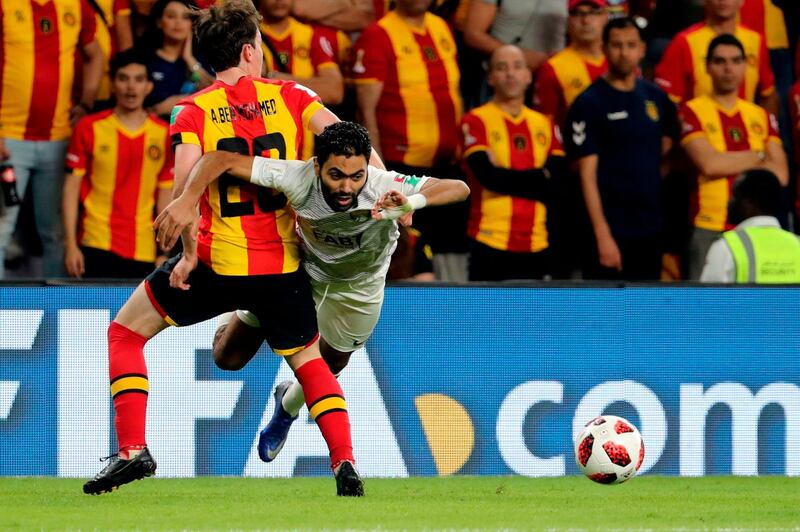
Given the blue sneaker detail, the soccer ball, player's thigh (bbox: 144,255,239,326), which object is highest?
player's thigh (bbox: 144,255,239,326)

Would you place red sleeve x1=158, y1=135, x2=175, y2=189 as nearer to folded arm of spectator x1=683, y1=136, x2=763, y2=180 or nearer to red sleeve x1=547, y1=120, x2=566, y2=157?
red sleeve x1=547, y1=120, x2=566, y2=157

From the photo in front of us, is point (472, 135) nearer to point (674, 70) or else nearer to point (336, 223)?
point (674, 70)

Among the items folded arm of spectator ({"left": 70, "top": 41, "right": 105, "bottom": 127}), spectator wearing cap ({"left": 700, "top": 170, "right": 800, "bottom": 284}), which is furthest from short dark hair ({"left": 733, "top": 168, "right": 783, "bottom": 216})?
folded arm of spectator ({"left": 70, "top": 41, "right": 105, "bottom": 127})

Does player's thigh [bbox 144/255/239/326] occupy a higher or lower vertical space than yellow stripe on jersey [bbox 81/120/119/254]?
higher

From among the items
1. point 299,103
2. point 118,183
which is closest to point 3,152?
point 118,183

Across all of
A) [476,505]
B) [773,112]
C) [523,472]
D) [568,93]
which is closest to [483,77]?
[568,93]

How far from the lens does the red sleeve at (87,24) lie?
32.5 feet

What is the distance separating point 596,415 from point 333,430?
2.38 metres

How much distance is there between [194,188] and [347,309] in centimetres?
131

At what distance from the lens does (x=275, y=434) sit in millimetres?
7691

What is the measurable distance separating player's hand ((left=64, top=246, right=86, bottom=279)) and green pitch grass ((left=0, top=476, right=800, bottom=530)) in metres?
1.89

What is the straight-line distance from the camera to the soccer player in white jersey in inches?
245

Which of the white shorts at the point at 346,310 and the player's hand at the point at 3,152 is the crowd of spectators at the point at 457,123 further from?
the white shorts at the point at 346,310

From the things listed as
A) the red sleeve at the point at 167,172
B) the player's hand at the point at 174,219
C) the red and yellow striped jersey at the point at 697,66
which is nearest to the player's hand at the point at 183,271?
the player's hand at the point at 174,219
